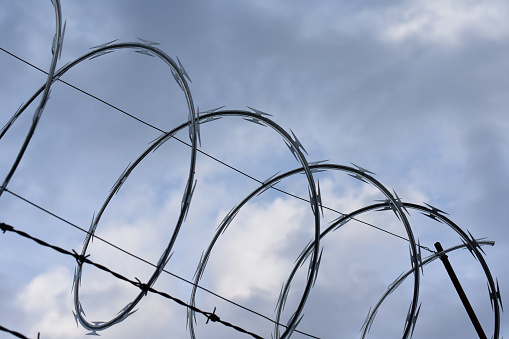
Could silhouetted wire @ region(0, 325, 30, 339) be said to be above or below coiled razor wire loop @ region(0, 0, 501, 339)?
below

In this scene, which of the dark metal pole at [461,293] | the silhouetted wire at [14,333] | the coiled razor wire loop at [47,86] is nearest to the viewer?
the silhouetted wire at [14,333]

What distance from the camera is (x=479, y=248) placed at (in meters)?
9.99

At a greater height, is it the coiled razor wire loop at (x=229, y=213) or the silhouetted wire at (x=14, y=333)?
the coiled razor wire loop at (x=229, y=213)

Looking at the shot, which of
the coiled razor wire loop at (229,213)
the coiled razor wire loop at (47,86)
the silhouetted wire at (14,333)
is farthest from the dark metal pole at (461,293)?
the silhouetted wire at (14,333)

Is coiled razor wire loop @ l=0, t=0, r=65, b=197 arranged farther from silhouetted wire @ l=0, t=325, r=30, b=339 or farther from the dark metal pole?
the dark metal pole

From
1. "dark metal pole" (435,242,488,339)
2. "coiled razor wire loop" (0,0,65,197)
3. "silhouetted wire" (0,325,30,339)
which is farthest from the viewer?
"dark metal pole" (435,242,488,339)

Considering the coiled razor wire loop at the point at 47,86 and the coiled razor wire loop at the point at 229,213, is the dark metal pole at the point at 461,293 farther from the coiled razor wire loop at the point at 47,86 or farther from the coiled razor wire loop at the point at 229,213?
the coiled razor wire loop at the point at 47,86

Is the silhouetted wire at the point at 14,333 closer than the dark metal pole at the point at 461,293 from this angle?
Yes

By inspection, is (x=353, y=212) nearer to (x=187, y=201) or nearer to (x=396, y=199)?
(x=396, y=199)

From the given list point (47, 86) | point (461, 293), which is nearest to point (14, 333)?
point (47, 86)

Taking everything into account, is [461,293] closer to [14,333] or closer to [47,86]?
[47,86]

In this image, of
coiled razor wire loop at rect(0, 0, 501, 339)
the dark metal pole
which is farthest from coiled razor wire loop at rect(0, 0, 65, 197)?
the dark metal pole

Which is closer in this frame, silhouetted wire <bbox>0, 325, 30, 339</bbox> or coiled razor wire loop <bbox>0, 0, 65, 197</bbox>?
silhouetted wire <bbox>0, 325, 30, 339</bbox>

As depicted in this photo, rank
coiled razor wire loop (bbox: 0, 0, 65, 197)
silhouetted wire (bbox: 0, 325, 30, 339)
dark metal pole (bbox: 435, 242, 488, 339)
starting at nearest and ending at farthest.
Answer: silhouetted wire (bbox: 0, 325, 30, 339) < coiled razor wire loop (bbox: 0, 0, 65, 197) < dark metal pole (bbox: 435, 242, 488, 339)
